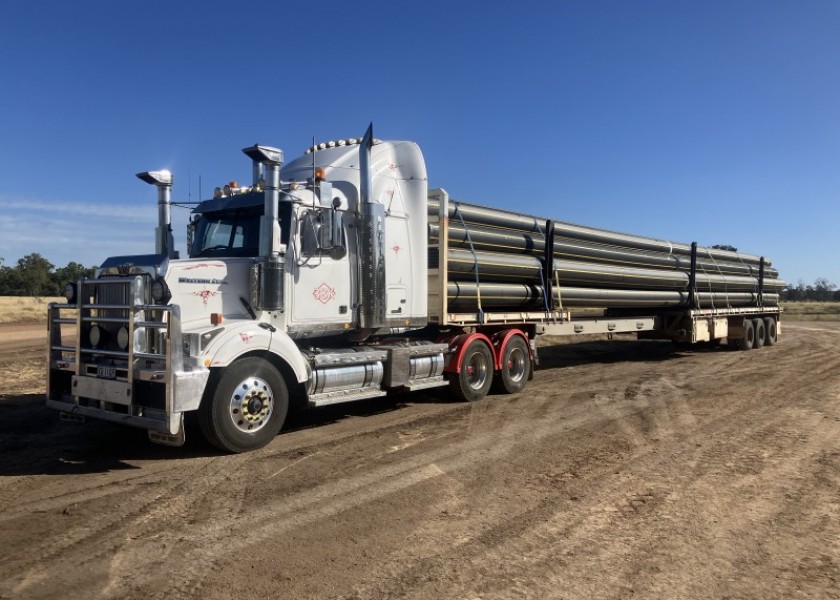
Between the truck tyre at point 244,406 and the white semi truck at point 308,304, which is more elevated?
the white semi truck at point 308,304

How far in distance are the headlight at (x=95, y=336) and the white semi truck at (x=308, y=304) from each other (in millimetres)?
22

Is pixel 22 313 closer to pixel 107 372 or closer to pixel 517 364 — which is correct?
pixel 517 364

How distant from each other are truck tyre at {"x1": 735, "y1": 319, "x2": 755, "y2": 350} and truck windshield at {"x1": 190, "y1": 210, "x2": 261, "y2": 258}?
1794cm

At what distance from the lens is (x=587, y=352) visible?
19.5m

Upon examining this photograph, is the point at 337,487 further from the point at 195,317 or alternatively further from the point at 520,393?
the point at 520,393

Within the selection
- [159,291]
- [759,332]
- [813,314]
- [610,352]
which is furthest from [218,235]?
[813,314]

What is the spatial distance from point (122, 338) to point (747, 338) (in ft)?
64.6

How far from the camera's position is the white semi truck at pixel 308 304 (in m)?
6.55

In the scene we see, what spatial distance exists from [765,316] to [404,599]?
73.9 ft

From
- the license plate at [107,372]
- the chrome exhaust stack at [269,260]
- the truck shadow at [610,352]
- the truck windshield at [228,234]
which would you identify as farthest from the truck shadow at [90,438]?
the truck shadow at [610,352]

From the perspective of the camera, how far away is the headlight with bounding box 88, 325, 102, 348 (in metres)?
6.94

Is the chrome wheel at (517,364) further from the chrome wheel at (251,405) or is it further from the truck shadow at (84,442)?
the chrome wheel at (251,405)

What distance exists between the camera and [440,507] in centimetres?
515

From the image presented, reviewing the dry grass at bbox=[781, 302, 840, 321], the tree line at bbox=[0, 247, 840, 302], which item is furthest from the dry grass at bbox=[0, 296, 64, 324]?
the dry grass at bbox=[781, 302, 840, 321]
